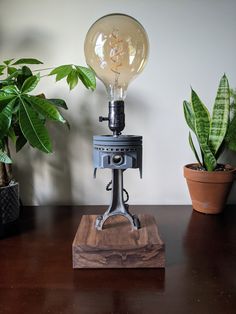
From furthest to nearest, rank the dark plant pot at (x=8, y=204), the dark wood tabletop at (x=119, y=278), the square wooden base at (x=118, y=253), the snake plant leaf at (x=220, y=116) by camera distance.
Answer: the snake plant leaf at (x=220, y=116) → the dark plant pot at (x=8, y=204) → the square wooden base at (x=118, y=253) → the dark wood tabletop at (x=119, y=278)

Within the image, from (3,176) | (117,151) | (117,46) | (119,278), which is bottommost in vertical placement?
(119,278)

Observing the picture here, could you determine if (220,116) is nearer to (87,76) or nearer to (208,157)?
(208,157)

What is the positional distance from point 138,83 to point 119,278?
629mm

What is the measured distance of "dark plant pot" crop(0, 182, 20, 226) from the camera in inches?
27.1

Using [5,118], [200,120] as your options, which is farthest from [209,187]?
[5,118]

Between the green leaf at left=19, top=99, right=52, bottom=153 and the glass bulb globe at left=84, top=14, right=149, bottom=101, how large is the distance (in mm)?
187

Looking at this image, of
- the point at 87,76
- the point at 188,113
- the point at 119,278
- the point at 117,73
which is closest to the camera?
the point at 119,278

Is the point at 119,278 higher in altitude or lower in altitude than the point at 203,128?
lower

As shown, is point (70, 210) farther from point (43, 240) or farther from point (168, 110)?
point (168, 110)

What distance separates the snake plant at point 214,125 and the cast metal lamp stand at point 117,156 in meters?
0.27

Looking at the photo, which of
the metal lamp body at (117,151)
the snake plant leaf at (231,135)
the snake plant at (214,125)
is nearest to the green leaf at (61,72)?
the metal lamp body at (117,151)

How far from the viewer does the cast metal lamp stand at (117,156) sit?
538 mm

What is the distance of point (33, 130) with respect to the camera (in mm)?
584

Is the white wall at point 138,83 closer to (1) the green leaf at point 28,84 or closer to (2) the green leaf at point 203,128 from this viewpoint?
(2) the green leaf at point 203,128
